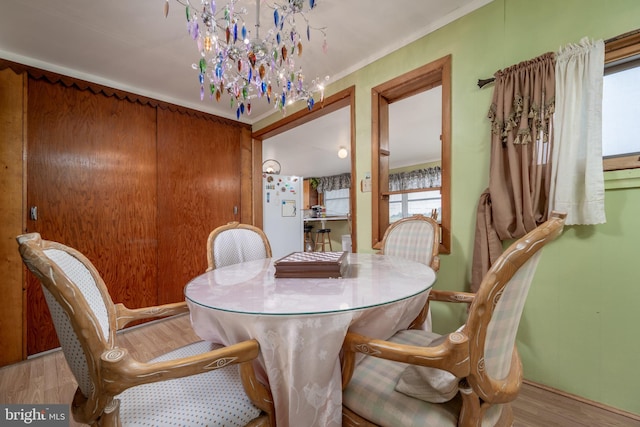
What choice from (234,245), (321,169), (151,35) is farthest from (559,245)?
(321,169)

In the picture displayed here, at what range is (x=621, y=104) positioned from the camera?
1402 mm

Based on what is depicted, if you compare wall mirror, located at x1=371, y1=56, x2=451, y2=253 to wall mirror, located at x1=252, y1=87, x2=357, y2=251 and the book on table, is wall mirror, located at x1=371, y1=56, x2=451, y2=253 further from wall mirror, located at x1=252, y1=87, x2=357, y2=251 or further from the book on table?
the book on table

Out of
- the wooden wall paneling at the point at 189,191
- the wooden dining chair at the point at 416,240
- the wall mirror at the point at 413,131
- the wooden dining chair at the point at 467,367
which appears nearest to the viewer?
the wooden dining chair at the point at 467,367

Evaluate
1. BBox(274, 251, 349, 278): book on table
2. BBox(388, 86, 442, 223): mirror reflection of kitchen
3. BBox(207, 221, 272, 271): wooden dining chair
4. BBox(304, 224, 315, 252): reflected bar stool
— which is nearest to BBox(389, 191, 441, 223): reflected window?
BBox(388, 86, 442, 223): mirror reflection of kitchen

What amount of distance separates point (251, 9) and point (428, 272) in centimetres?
193

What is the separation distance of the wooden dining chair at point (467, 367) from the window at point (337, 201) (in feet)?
24.2

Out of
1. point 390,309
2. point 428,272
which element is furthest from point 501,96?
point 390,309

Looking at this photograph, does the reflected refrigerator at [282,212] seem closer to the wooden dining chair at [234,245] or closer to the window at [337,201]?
the wooden dining chair at [234,245]

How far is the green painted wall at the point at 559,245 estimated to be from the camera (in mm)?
1324

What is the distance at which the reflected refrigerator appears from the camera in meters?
4.21

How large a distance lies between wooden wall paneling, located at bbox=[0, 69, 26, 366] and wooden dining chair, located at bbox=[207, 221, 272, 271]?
5.46 ft

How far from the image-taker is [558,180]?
1.43 metres

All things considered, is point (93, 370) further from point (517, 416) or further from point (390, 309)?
point (517, 416)

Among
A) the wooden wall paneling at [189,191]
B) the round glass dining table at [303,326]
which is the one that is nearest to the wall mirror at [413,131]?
the round glass dining table at [303,326]
